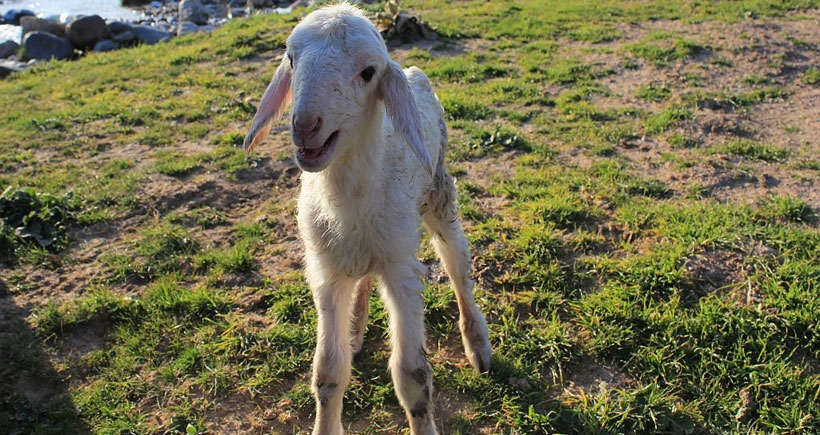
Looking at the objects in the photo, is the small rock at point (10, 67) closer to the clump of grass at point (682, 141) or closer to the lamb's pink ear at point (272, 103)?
the lamb's pink ear at point (272, 103)

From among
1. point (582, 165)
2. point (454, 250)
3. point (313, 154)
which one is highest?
point (313, 154)

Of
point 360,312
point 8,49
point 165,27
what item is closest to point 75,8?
point 165,27

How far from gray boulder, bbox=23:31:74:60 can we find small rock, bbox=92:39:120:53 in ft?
1.72

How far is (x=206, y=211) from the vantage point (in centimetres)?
566

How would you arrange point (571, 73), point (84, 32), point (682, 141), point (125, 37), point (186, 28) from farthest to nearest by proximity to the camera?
point (186, 28), point (125, 37), point (84, 32), point (571, 73), point (682, 141)

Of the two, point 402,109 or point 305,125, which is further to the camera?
point 402,109

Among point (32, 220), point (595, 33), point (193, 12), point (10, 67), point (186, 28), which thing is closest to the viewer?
point (32, 220)

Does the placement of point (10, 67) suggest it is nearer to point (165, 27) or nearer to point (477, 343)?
point (165, 27)

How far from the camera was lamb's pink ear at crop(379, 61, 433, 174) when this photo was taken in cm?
279

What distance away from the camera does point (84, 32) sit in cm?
1395

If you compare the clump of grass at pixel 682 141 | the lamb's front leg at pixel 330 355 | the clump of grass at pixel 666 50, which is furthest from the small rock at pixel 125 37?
the lamb's front leg at pixel 330 355

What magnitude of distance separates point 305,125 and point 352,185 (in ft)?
1.90

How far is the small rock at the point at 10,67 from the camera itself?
11785 mm

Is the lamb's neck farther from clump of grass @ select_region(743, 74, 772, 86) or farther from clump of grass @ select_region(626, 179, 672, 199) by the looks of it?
clump of grass @ select_region(743, 74, 772, 86)
